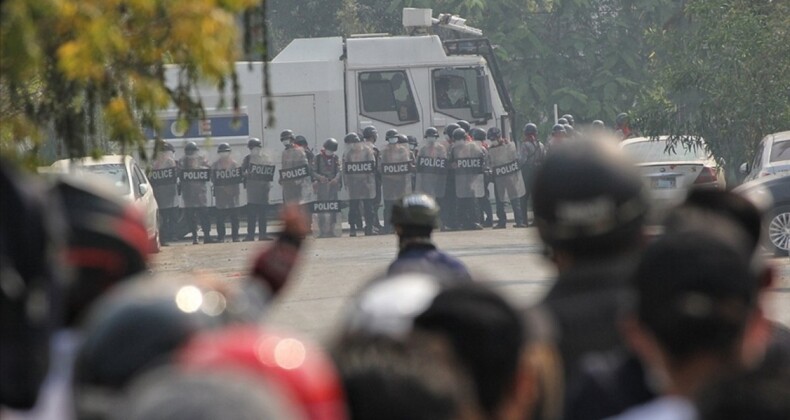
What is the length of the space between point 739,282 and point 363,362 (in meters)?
0.77

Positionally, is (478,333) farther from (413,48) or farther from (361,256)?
(413,48)

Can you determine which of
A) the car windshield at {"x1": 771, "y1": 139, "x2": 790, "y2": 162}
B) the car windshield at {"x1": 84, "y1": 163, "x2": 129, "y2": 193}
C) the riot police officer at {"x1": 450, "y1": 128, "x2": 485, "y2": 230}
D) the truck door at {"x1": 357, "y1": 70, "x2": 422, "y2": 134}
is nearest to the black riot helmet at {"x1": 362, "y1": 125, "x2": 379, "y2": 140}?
the riot police officer at {"x1": 450, "y1": 128, "x2": 485, "y2": 230}

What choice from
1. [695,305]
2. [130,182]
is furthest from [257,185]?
[695,305]

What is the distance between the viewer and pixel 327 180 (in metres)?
30.1

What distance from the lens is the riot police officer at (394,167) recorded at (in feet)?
97.6

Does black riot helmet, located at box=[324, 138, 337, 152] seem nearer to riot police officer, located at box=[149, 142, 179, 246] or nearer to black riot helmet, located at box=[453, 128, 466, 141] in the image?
black riot helmet, located at box=[453, 128, 466, 141]

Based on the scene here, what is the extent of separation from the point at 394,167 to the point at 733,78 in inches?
243

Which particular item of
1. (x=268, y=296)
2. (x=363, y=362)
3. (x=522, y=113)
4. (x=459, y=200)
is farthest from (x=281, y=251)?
(x=522, y=113)

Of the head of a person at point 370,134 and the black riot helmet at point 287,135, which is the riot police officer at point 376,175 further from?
Result: the black riot helmet at point 287,135

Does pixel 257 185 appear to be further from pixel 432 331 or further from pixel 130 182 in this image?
pixel 432 331

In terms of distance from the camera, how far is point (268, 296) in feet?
13.4

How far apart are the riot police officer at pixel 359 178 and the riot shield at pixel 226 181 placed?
185 cm

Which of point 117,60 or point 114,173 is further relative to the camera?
point 114,173

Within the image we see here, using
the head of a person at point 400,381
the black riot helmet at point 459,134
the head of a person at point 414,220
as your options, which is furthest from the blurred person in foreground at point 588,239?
the black riot helmet at point 459,134
